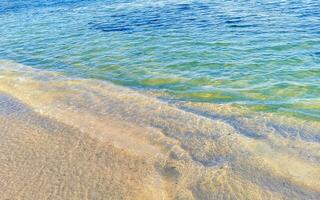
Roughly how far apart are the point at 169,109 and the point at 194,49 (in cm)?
586

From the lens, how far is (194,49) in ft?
53.6

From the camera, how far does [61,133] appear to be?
32.4ft

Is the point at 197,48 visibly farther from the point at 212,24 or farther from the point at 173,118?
the point at 173,118

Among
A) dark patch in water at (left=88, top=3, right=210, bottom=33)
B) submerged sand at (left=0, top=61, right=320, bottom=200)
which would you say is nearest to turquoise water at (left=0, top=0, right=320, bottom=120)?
dark patch in water at (left=88, top=3, right=210, bottom=33)

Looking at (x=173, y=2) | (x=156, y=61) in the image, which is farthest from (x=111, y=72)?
(x=173, y=2)

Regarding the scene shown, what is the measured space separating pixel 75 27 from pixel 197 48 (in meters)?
9.60

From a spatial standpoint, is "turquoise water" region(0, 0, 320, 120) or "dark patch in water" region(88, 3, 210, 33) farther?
"dark patch in water" region(88, 3, 210, 33)

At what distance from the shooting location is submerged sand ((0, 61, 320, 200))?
7367 mm

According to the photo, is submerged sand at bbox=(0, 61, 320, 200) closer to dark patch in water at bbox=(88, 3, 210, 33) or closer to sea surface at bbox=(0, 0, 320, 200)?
sea surface at bbox=(0, 0, 320, 200)

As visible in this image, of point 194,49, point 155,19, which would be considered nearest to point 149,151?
point 194,49

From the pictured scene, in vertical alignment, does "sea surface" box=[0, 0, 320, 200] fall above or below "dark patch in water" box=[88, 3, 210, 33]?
above

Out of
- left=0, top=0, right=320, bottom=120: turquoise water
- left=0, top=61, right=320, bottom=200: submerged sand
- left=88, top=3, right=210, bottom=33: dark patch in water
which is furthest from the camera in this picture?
left=88, top=3, right=210, bottom=33: dark patch in water

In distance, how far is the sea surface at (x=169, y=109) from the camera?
762 cm

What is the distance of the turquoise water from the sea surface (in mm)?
64
